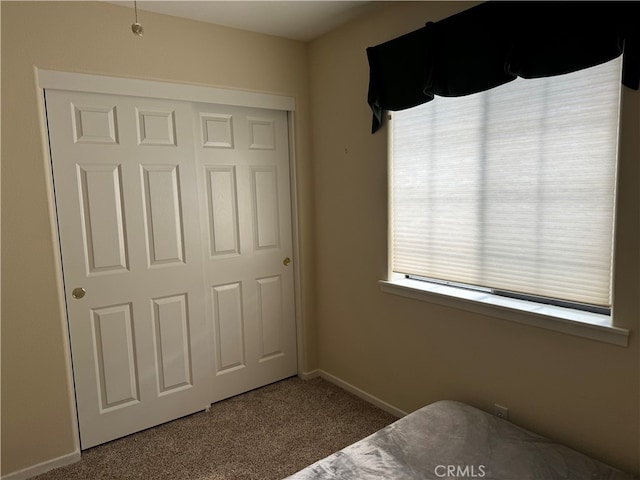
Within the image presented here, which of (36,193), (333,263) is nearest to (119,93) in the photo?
(36,193)

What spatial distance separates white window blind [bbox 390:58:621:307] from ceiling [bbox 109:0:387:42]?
28.2 inches

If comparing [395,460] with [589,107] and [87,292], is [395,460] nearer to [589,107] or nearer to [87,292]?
[589,107]

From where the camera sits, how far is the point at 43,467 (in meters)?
2.21

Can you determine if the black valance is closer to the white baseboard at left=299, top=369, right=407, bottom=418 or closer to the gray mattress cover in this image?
the gray mattress cover

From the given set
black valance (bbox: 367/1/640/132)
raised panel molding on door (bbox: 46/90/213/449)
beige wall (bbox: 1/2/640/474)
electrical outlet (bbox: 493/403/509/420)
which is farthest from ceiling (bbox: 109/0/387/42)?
electrical outlet (bbox: 493/403/509/420)

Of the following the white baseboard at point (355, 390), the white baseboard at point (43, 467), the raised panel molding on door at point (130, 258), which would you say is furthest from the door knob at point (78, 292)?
the white baseboard at point (355, 390)

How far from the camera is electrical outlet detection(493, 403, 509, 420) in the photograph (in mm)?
2027

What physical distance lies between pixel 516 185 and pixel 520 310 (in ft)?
Result: 1.90

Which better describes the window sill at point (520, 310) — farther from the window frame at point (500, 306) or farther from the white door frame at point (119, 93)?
the white door frame at point (119, 93)

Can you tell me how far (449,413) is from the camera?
1997mm

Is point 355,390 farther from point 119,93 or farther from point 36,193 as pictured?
Result: point 119,93

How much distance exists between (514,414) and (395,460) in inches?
27.5

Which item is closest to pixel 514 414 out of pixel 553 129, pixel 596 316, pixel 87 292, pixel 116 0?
pixel 596 316

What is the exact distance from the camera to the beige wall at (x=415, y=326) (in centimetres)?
162
